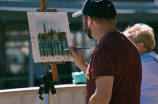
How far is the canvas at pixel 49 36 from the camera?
9.60ft

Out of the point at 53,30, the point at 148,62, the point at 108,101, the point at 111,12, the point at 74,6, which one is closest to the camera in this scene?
the point at 108,101

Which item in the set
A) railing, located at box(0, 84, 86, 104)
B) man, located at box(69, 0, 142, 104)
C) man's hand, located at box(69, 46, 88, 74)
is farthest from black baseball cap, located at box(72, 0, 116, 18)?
railing, located at box(0, 84, 86, 104)

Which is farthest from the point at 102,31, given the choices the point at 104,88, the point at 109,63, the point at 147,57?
the point at 147,57

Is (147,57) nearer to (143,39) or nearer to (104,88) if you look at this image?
(143,39)

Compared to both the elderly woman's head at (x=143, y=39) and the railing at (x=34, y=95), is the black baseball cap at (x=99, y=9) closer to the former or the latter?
the elderly woman's head at (x=143, y=39)

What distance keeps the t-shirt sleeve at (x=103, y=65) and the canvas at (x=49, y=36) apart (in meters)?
1.06

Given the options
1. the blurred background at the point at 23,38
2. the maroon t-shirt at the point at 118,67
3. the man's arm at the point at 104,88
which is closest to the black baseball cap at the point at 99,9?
the maroon t-shirt at the point at 118,67

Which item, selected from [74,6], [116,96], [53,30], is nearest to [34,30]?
[53,30]

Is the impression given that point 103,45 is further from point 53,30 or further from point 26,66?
point 26,66

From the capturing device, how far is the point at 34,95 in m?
3.73

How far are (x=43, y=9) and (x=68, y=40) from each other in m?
0.38

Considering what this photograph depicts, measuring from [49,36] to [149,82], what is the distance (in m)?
1.00

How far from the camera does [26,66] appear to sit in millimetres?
9883

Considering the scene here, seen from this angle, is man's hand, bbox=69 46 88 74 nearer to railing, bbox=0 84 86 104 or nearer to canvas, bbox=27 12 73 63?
canvas, bbox=27 12 73 63
